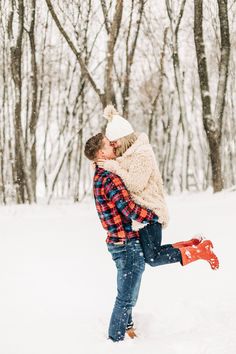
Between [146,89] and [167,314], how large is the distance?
1751 cm

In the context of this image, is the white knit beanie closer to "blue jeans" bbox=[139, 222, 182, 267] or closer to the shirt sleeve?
the shirt sleeve

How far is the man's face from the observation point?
3.44m

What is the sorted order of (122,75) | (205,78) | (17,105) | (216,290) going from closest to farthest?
(216,290) → (205,78) → (17,105) → (122,75)

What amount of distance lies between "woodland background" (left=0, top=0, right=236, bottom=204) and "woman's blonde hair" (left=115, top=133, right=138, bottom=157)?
222 inches

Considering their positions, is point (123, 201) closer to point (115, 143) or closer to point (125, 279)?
point (115, 143)

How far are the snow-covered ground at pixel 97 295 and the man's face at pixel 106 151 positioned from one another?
1.42 m

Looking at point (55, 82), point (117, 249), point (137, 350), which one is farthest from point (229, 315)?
point (55, 82)

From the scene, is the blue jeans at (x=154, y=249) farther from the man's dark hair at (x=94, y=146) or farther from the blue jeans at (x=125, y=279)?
the man's dark hair at (x=94, y=146)

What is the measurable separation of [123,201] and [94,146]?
46cm

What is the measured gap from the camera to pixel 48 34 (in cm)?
1495

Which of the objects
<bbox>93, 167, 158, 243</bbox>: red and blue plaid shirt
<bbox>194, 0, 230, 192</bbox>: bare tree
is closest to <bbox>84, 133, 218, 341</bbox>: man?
<bbox>93, 167, 158, 243</bbox>: red and blue plaid shirt

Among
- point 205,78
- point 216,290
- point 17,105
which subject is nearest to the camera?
point 216,290

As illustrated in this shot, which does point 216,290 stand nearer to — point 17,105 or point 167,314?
point 167,314

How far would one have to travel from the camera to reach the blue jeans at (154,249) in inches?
137
